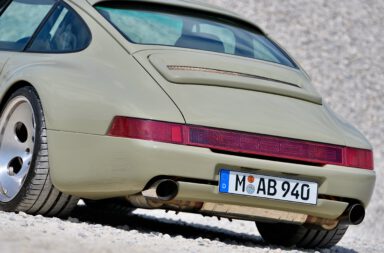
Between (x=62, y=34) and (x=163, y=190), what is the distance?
4.62 feet

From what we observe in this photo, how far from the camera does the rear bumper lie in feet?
18.1

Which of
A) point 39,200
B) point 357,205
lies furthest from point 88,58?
point 357,205

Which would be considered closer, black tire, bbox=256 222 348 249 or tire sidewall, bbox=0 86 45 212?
tire sidewall, bbox=0 86 45 212

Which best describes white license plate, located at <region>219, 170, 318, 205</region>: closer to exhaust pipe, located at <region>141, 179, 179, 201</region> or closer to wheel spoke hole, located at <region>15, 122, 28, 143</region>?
exhaust pipe, located at <region>141, 179, 179, 201</region>

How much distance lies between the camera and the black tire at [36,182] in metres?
5.85

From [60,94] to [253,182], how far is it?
1.23 metres

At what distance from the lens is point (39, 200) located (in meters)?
5.92

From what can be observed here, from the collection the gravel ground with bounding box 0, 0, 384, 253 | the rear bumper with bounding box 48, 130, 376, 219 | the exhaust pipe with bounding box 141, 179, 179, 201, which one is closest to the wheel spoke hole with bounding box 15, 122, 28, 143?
the rear bumper with bounding box 48, 130, 376, 219

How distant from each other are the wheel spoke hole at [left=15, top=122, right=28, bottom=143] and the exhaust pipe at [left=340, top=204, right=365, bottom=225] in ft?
6.62

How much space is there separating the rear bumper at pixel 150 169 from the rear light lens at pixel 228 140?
0.14 feet

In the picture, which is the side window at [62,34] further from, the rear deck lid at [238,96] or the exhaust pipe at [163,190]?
the exhaust pipe at [163,190]

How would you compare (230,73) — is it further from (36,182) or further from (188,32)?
(36,182)

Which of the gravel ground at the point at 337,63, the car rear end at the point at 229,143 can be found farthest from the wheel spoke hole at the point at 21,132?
the gravel ground at the point at 337,63

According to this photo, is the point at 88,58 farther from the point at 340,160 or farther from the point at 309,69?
the point at 309,69
